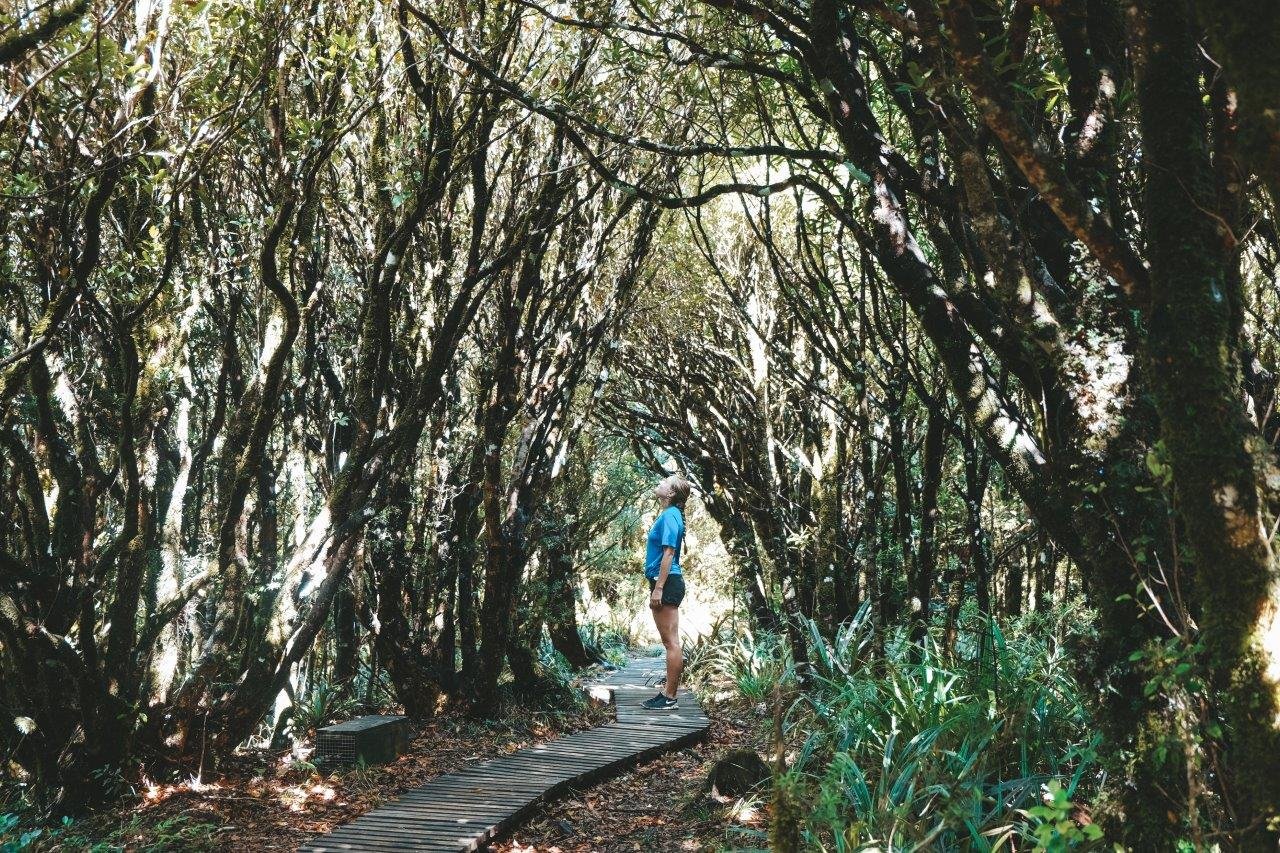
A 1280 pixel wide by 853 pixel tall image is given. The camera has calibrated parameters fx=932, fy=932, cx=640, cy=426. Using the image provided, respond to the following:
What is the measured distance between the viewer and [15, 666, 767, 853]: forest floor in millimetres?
4398

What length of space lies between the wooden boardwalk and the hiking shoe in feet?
0.21

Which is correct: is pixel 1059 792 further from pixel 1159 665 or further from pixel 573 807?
pixel 573 807

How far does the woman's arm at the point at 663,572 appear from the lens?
7379 mm

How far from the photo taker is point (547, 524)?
29.0 ft

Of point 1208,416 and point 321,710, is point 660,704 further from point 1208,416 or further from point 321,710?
point 1208,416

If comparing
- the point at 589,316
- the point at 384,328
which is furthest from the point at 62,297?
the point at 589,316

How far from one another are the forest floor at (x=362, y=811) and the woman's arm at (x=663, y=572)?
1308mm

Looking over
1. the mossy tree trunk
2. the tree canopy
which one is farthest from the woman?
the mossy tree trunk

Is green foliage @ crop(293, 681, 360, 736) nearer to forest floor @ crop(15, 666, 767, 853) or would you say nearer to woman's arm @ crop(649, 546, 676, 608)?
forest floor @ crop(15, 666, 767, 853)

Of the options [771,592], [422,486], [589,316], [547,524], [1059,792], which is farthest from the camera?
[771,592]

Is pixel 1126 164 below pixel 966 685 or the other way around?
the other way around

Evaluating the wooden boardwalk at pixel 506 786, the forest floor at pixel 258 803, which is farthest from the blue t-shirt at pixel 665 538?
the forest floor at pixel 258 803

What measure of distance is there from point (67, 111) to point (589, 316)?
4.11 meters

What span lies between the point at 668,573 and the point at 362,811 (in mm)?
3134
